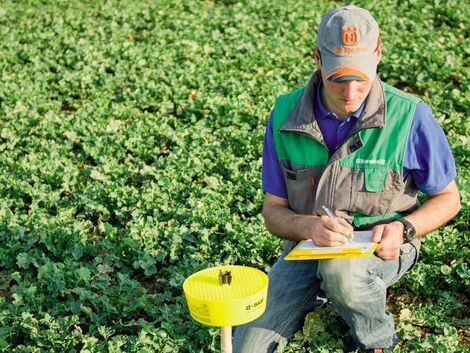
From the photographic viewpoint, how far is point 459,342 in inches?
162

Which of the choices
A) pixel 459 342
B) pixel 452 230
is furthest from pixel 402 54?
pixel 459 342

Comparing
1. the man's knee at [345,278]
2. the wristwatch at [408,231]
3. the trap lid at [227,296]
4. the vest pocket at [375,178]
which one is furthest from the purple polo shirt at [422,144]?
the trap lid at [227,296]

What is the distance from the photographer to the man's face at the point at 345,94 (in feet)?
11.5

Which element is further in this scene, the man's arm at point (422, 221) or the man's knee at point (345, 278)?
the man's knee at point (345, 278)

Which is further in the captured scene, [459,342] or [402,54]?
[402,54]

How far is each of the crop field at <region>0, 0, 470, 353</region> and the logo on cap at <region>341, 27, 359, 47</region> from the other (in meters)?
1.41

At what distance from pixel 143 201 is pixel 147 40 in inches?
149

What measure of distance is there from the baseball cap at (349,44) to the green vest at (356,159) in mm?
244

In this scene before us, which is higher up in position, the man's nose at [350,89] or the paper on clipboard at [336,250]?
the man's nose at [350,89]

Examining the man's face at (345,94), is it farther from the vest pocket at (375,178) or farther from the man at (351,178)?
the vest pocket at (375,178)

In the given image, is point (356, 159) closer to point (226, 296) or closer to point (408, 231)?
point (408, 231)

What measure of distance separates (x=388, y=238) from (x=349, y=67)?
2.45 feet

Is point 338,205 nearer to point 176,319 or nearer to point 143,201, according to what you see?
point 176,319

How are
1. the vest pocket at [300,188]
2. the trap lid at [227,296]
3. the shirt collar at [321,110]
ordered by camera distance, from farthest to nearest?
the vest pocket at [300,188] < the shirt collar at [321,110] < the trap lid at [227,296]
